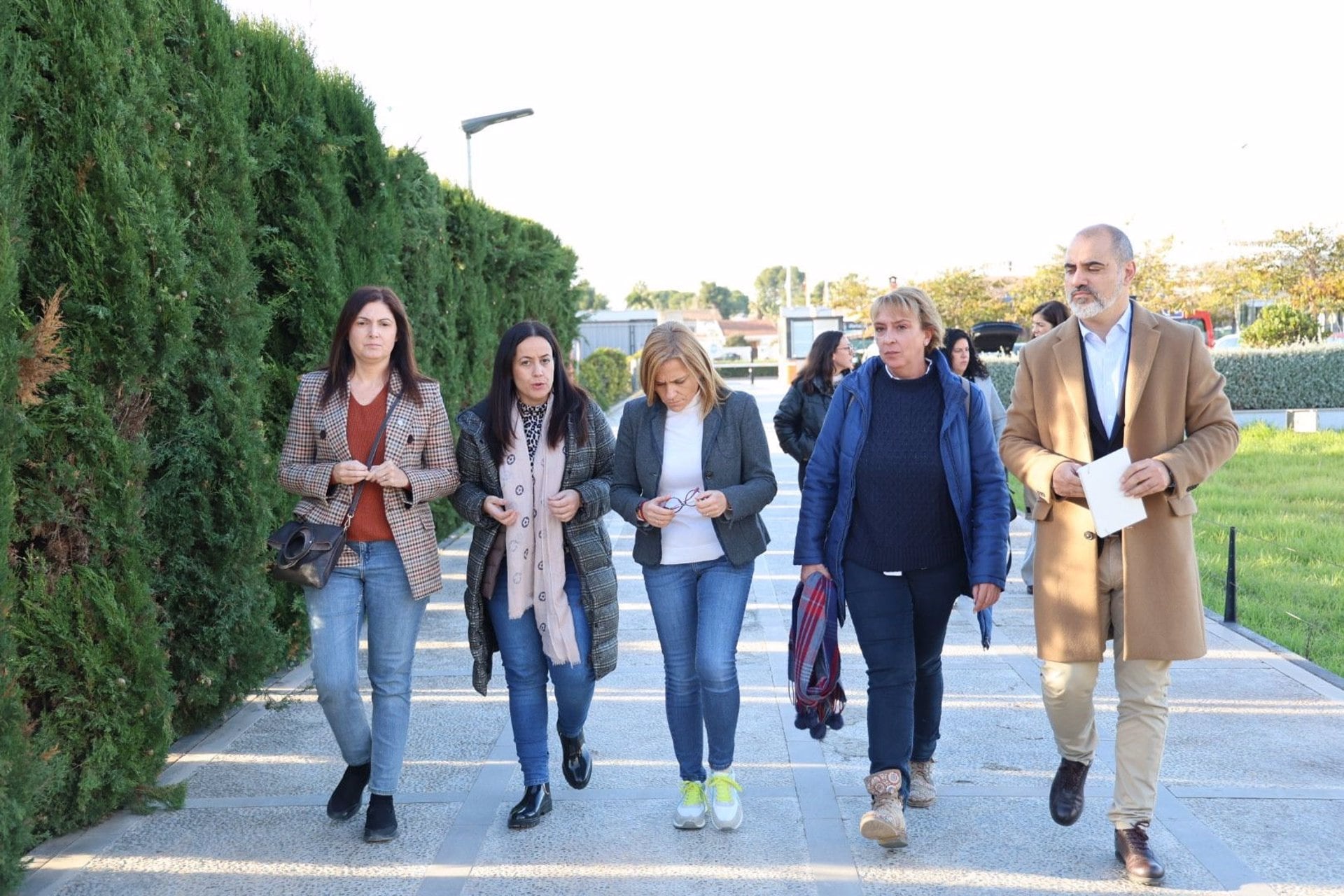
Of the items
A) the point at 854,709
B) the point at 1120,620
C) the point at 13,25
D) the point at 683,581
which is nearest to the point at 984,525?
the point at 1120,620

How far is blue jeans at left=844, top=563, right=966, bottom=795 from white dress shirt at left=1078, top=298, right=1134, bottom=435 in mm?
753

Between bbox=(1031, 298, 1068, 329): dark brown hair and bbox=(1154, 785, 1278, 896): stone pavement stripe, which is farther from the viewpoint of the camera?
bbox=(1031, 298, 1068, 329): dark brown hair

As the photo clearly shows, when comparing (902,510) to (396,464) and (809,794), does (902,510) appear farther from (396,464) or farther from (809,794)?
(396,464)

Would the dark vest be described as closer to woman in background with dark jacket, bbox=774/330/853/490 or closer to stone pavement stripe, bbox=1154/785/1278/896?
stone pavement stripe, bbox=1154/785/1278/896

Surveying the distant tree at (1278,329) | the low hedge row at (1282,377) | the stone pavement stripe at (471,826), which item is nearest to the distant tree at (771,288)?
the distant tree at (1278,329)

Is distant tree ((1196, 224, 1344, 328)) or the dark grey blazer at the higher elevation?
distant tree ((1196, 224, 1344, 328))

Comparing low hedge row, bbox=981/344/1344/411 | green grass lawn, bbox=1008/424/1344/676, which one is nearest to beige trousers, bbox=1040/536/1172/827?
green grass lawn, bbox=1008/424/1344/676

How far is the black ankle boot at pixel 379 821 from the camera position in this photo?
4.48m

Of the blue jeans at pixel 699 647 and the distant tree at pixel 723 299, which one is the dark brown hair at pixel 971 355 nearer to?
→ the blue jeans at pixel 699 647

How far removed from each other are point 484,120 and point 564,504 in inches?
588

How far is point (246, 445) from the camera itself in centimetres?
593

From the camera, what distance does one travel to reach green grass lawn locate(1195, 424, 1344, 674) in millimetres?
8023

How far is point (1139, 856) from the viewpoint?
399cm

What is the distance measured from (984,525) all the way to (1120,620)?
54 centimetres
